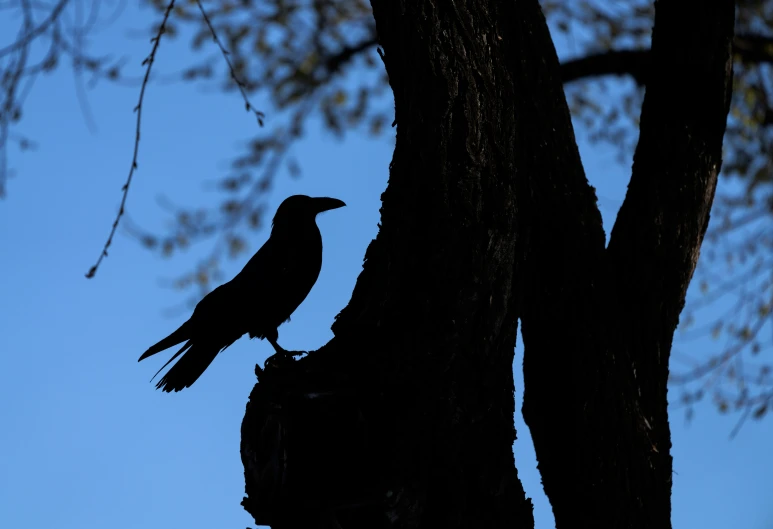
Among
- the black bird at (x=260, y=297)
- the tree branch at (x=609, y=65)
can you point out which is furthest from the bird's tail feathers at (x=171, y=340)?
A: the tree branch at (x=609, y=65)

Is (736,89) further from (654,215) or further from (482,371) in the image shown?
(482,371)

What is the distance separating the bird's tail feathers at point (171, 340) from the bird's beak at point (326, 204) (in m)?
1.04

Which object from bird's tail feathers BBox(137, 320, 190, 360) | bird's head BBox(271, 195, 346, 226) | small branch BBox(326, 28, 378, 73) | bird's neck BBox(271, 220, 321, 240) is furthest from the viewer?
small branch BBox(326, 28, 378, 73)

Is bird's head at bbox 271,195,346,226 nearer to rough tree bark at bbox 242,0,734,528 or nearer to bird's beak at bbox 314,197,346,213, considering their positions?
bird's beak at bbox 314,197,346,213

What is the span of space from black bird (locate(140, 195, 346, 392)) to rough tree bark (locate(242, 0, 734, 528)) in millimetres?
1059

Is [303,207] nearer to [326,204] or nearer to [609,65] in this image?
[326,204]

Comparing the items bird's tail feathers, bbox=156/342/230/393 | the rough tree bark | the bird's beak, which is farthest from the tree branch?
bird's tail feathers, bbox=156/342/230/393

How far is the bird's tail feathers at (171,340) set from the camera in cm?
316

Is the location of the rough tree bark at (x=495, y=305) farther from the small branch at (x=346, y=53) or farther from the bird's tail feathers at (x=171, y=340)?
the small branch at (x=346, y=53)

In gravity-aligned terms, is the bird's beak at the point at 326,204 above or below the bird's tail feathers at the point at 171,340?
above

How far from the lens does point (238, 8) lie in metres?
7.33

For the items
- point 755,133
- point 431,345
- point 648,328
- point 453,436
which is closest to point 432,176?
point 431,345

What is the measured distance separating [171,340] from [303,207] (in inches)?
44.9

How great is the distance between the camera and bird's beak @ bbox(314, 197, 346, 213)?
418 centimetres
